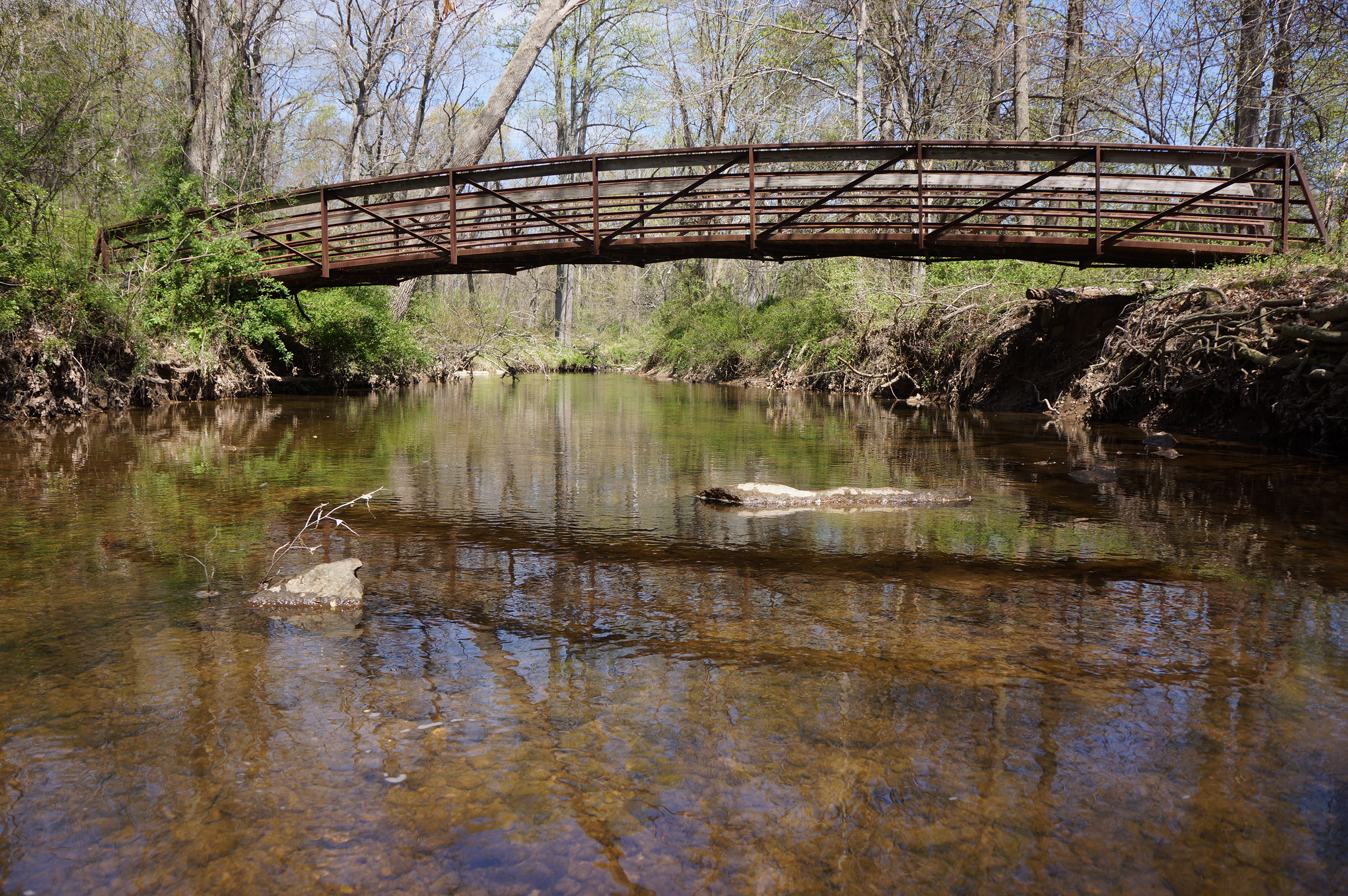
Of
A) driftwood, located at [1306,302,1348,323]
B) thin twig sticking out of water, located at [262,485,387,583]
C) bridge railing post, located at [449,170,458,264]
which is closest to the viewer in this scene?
thin twig sticking out of water, located at [262,485,387,583]

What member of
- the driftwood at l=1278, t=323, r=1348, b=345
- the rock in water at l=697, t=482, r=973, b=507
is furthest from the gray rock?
the driftwood at l=1278, t=323, r=1348, b=345

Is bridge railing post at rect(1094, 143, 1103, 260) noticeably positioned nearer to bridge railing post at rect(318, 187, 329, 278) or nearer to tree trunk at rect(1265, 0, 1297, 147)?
tree trunk at rect(1265, 0, 1297, 147)

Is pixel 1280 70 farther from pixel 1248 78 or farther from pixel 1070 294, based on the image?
pixel 1070 294

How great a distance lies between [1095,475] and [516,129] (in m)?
34.9

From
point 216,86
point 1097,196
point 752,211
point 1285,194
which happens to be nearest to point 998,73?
point 1285,194

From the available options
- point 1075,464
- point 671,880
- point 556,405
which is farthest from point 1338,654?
point 556,405

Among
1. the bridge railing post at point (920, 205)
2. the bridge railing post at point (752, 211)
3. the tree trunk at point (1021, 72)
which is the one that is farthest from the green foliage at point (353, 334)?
the tree trunk at point (1021, 72)

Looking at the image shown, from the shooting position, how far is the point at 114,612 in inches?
135

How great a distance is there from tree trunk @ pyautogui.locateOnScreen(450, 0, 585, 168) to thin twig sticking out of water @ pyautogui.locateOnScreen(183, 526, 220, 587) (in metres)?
15.0

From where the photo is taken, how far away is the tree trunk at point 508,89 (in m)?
18.3

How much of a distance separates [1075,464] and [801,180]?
23578mm

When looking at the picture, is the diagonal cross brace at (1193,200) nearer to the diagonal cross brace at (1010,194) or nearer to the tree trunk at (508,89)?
the diagonal cross brace at (1010,194)

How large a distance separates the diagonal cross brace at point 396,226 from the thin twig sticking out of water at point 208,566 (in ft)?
29.2

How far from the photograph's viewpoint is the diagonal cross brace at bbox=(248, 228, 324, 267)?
13.6 metres
